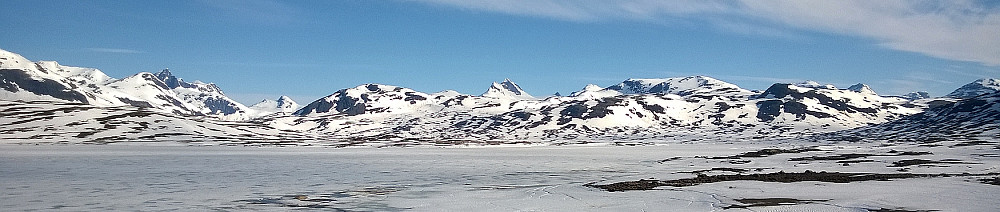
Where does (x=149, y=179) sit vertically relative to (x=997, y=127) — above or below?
below

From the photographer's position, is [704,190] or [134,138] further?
[134,138]

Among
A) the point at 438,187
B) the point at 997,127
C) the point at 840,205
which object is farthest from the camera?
the point at 997,127

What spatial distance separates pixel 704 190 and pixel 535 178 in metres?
14.3

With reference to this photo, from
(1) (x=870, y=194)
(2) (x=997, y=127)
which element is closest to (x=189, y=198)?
(1) (x=870, y=194)

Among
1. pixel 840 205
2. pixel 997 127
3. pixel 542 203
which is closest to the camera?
pixel 840 205

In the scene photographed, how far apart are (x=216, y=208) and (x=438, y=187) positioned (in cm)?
1335

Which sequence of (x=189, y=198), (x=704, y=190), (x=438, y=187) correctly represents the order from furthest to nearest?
(x=438, y=187), (x=704, y=190), (x=189, y=198)

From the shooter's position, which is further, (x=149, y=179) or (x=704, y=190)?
(x=149, y=179)

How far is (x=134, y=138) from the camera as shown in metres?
187

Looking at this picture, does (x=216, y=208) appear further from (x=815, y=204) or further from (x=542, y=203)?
(x=815, y=204)

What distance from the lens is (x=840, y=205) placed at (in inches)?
970

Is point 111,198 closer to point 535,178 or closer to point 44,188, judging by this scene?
point 44,188

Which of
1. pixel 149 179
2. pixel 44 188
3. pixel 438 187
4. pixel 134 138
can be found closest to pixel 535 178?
pixel 438 187

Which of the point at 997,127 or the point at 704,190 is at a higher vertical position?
the point at 997,127
